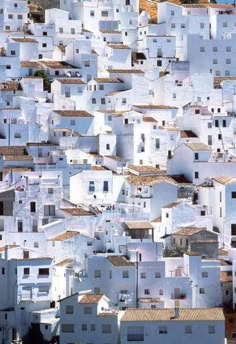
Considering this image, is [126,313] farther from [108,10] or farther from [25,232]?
[108,10]

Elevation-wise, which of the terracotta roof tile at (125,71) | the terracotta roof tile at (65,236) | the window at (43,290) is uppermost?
the terracotta roof tile at (125,71)

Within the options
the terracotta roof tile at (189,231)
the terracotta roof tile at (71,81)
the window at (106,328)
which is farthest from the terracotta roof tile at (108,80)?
the window at (106,328)

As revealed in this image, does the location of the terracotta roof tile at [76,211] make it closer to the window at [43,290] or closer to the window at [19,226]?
the window at [19,226]

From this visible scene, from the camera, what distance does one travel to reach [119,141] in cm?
6544

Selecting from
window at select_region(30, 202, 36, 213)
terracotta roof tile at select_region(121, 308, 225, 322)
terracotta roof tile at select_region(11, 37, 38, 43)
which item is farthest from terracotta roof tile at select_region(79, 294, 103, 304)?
terracotta roof tile at select_region(11, 37, 38, 43)

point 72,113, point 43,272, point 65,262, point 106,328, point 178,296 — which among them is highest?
point 72,113

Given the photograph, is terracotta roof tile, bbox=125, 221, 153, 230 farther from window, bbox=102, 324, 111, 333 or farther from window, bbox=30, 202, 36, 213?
window, bbox=102, 324, 111, 333

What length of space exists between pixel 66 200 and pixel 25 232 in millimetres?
2990

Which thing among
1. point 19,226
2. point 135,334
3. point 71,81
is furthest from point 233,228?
point 71,81

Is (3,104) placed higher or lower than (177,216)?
higher

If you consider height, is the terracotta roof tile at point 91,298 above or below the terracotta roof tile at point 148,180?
below

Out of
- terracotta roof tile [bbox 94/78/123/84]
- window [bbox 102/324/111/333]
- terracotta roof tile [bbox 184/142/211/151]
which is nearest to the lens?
window [bbox 102/324/111/333]

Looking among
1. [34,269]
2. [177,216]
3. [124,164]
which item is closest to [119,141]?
[124,164]

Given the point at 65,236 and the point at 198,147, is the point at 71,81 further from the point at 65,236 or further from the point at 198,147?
the point at 65,236
